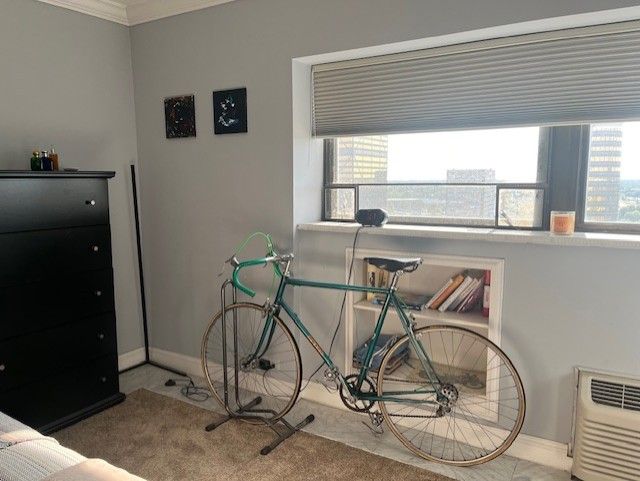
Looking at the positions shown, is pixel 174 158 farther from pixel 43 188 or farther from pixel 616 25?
pixel 616 25

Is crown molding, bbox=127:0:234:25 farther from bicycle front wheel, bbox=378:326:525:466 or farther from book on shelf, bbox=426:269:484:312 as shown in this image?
bicycle front wheel, bbox=378:326:525:466

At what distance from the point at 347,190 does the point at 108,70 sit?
174 cm

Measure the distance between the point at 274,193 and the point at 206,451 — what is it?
4.62 ft

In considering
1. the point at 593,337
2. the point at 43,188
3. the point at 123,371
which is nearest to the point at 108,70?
the point at 43,188

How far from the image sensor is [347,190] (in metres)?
2.86

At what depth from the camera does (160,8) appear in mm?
2918

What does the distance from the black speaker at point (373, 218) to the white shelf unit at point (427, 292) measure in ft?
0.48

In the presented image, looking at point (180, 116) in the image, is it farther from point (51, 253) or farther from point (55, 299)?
point (55, 299)

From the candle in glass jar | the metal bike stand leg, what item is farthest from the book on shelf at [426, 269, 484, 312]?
the metal bike stand leg

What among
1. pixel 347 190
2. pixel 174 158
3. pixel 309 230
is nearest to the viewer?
pixel 309 230

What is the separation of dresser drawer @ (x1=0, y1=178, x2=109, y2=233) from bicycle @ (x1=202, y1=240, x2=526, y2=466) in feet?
2.74

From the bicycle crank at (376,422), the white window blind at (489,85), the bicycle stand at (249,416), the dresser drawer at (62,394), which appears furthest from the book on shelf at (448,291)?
the dresser drawer at (62,394)

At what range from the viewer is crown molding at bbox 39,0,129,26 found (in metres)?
2.74

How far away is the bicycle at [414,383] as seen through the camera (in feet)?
7.18
